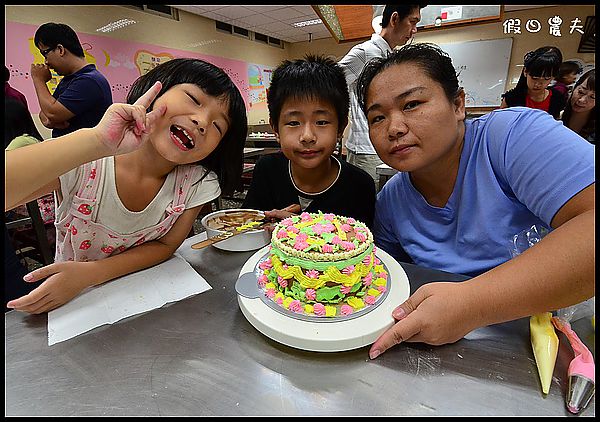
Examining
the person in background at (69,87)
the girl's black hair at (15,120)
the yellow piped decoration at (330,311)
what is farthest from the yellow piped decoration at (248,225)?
the person in background at (69,87)

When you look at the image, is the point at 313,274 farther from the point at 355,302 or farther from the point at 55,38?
the point at 55,38

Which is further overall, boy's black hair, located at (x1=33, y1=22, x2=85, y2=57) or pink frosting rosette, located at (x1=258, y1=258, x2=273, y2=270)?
boy's black hair, located at (x1=33, y1=22, x2=85, y2=57)

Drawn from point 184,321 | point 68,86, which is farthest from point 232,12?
point 184,321

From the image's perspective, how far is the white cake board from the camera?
700mm

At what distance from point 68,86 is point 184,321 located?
96.7 inches

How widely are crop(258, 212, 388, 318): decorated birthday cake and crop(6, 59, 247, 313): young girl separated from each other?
50 centimetres

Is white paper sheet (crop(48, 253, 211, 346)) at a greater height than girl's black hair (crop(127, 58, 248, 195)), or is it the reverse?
girl's black hair (crop(127, 58, 248, 195))

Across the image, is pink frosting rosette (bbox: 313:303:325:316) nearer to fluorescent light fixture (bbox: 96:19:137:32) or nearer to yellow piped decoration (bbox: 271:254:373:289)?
yellow piped decoration (bbox: 271:254:373:289)

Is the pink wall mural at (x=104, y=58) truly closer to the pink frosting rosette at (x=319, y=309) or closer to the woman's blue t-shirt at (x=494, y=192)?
the woman's blue t-shirt at (x=494, y=192)

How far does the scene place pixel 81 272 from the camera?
91 cm

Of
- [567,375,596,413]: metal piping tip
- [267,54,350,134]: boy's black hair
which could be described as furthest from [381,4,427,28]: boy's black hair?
[567,375,596,413]: metal piping tip

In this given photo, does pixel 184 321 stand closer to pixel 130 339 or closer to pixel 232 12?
pixel 130 339

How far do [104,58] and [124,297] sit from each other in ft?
19.9

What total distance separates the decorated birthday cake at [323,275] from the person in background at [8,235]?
0.77 meters
